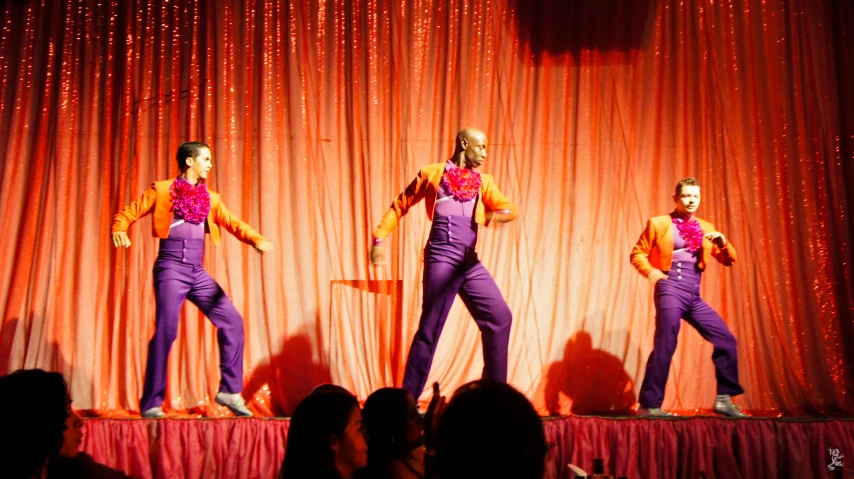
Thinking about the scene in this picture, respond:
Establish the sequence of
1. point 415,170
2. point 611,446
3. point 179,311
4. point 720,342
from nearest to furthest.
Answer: point 611,446 → point 179,311 → point 720,342 → point 415,170

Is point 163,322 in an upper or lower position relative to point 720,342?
upper

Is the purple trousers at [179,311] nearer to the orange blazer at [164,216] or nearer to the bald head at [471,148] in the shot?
the orange blazer at [164,216]

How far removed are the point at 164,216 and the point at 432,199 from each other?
5.62 ft

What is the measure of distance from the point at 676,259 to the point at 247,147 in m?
3.12

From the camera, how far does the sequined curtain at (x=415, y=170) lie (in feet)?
20.0

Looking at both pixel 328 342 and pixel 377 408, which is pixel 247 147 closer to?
pixel 328 342

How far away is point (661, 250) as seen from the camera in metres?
5.72

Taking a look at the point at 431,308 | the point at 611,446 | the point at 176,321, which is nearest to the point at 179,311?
the point at 176,321

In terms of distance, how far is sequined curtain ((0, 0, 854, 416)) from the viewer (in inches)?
240

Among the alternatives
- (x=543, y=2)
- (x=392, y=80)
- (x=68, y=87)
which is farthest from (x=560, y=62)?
(x=68, y=87)

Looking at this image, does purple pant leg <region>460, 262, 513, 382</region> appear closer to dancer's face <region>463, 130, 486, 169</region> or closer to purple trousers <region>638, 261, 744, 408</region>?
dancer's face <region>463, 130, 486, 169</region>

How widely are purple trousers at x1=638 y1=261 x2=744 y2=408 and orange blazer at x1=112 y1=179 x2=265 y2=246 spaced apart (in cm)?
269

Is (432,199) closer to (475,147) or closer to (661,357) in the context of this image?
(475,147)

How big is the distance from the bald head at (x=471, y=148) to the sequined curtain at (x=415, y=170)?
85 cm
